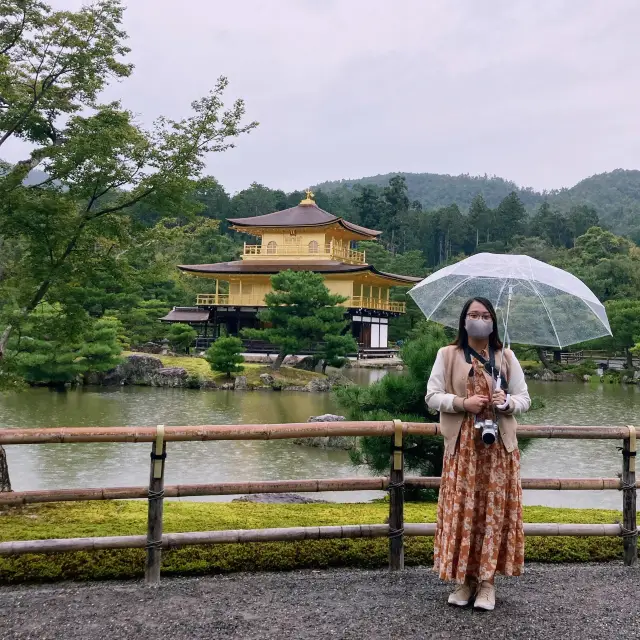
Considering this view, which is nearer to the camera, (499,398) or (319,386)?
(499,398)

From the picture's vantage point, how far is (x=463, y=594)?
2.61 metres

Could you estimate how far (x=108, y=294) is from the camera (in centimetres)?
2166

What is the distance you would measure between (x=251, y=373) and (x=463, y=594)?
1545 cm

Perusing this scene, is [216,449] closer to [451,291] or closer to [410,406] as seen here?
[410,406]

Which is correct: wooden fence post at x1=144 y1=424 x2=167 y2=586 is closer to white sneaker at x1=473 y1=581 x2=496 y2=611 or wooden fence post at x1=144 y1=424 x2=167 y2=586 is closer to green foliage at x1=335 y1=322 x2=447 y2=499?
white sneaker at x1=473 y1=581 x2=496 y2=611

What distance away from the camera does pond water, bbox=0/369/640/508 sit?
749cm

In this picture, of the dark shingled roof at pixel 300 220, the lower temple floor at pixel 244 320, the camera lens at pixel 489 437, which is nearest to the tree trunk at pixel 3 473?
the camera lens at pixel 489 437

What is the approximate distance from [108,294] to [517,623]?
20663mm

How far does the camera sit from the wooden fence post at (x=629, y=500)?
3.18 metres

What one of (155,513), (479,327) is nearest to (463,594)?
(479,327)

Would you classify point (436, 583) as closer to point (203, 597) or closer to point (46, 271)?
point (203, 597)

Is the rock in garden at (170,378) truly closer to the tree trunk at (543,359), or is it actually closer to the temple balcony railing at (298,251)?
the temple balcony railing at (298,251)

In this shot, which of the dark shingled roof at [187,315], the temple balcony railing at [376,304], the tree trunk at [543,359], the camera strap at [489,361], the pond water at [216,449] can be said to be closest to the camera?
the camera strap at [489,361]

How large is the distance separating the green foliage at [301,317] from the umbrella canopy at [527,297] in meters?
15.1
